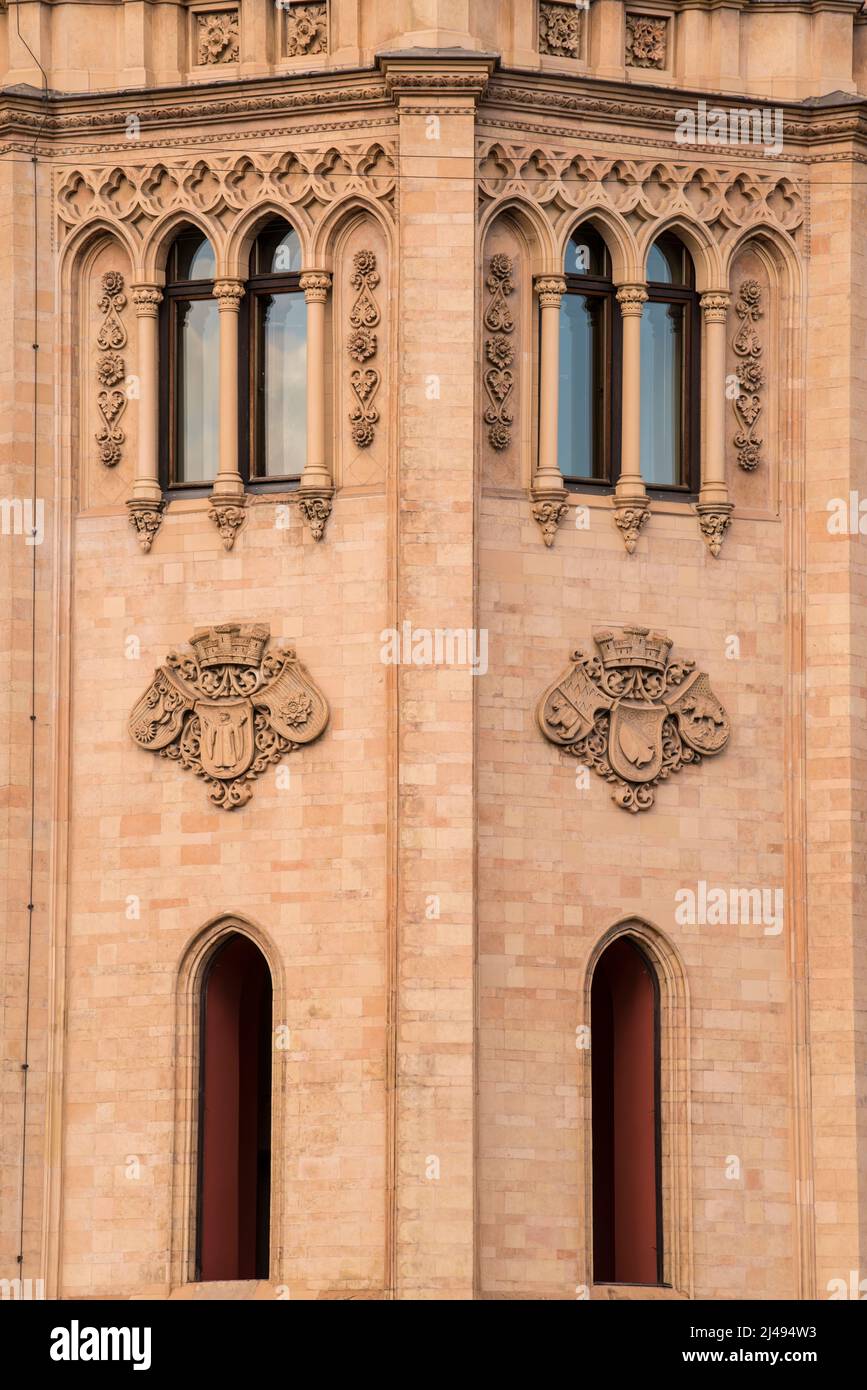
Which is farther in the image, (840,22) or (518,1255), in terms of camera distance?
(840,22)

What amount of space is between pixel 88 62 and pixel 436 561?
850 centimetres

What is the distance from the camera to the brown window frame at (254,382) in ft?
177

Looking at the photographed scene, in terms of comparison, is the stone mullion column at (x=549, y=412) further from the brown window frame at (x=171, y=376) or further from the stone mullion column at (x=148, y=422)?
the stone mullion column at (x=148, y=422)

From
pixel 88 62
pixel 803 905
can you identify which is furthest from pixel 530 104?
pixel 803 905

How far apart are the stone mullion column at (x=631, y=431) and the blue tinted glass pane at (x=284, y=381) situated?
164 inches

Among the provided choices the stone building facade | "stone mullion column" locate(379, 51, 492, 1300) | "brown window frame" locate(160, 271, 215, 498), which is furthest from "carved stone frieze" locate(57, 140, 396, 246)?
"brown window frame" locate(160, 271, 215, 498)

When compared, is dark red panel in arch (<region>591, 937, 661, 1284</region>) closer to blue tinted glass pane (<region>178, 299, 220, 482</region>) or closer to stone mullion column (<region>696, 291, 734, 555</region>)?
stone mullion column (<region>696, 291, 734, 555</region>)

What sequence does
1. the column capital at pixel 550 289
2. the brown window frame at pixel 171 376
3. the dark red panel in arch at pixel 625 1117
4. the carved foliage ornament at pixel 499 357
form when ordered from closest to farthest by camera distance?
the dark red panel in arch at pixel 625 1117 → the carved foliage ornament at pixel 499 357 → the column capital at pixel 550 289 → the brown window frame at pixel 171 376

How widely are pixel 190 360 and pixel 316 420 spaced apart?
2262 mm

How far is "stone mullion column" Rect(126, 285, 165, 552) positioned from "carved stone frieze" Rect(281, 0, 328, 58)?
11.9ft

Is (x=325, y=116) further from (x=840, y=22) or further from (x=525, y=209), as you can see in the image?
(x=840, y=22)

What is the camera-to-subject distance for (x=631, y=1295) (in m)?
51.9

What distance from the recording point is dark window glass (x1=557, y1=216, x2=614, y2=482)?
5412 centimetres

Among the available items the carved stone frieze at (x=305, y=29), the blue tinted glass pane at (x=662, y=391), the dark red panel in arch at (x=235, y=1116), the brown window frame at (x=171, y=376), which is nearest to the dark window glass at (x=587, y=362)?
the blue tinted glass pane at (x=662, y=391)
